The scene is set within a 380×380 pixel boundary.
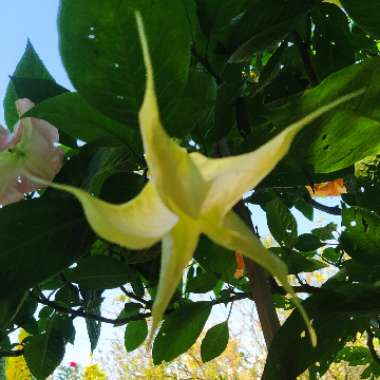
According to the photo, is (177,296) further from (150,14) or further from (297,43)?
(150,14)

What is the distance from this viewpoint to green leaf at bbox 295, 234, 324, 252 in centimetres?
109

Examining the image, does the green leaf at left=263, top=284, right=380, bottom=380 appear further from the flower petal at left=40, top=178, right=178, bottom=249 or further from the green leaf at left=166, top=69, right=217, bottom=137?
the flower petal at left=40, top=178, right=178, bottom=249

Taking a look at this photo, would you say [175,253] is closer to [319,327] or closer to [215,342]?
[319,327]

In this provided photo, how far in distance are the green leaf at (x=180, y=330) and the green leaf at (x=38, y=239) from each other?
0.31 meters

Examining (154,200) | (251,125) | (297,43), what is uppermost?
(297,43)

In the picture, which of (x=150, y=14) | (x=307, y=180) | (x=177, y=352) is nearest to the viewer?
(x=150, y=14)

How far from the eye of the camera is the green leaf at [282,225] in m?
0.87

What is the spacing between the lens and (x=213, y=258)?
0.70 meters

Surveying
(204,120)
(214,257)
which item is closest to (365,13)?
(204,120)

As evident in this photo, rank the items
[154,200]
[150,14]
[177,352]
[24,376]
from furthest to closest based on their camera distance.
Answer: [24,376] → [177,352] → [150,14] → [154,200]

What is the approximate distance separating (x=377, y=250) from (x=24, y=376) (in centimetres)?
383

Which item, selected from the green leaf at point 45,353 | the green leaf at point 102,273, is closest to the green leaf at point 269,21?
the green leaf at point 102,273

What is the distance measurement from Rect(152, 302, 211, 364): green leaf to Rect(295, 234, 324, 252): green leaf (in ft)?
1.01

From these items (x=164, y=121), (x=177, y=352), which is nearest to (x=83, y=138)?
(x=164, y=121)
